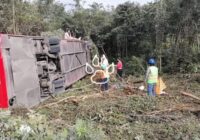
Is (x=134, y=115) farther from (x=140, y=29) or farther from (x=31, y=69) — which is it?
(x=140, y=29)

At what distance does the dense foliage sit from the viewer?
22.9 m

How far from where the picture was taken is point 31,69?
10578mm

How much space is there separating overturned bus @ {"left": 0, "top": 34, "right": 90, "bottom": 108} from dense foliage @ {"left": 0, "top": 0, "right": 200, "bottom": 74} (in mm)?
10170

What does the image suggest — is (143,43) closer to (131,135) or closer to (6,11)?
(6,11)

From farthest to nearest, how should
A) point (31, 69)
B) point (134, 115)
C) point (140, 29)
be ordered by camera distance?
point (140, 29) < point (31, 69) < point (134, 115)

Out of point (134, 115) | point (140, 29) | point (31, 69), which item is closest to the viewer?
point (134, 115)

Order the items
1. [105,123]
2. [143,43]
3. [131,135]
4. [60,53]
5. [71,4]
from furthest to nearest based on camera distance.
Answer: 1. [71,4]
2. [143,43]
3. [60,53]
4. [105,123]
5. [131,135]

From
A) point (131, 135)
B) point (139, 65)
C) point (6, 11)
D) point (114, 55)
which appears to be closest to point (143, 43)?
point (139, 65)

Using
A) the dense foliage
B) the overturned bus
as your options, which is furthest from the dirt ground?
the dense foliage

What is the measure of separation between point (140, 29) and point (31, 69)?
21.6 m

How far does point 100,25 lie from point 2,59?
112 feet

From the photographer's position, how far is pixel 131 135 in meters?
7.12

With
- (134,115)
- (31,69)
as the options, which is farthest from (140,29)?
(134,115)

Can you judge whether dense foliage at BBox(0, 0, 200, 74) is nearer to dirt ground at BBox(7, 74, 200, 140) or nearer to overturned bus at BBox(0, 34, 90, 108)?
overturned bus at BBox(0, 34, 90, 108)
